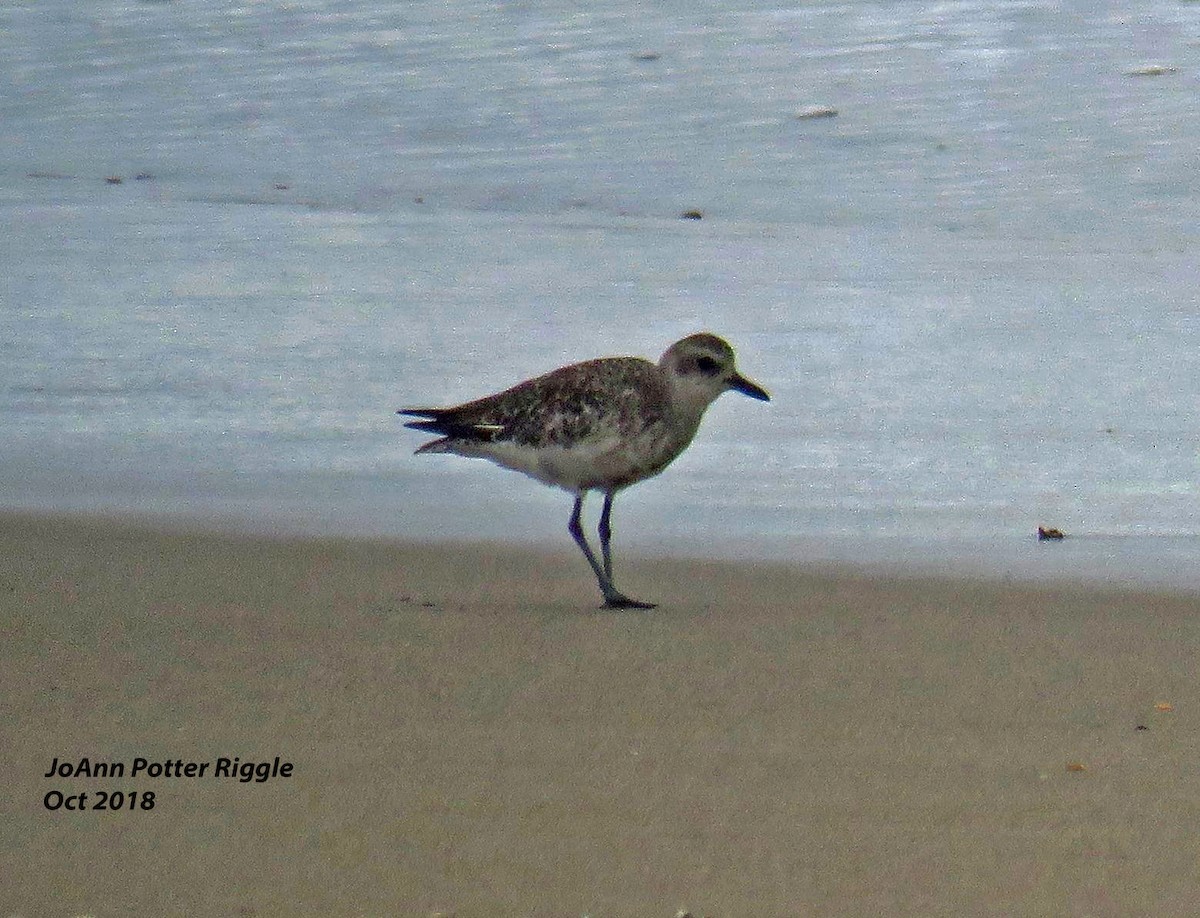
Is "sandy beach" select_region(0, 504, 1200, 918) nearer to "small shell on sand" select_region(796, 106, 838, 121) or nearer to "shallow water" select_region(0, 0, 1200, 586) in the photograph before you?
"shallow water" select_region(0, 0, 1200, 586)

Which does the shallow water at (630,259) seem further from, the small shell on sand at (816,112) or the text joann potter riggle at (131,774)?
the text joann potter riggle at (131,774)

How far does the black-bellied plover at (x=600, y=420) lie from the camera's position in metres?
6.00

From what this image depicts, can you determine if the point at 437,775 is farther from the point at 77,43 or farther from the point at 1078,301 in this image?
the point at 77,43

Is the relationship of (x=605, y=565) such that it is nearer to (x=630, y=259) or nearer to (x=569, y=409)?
(x=569, y=409)

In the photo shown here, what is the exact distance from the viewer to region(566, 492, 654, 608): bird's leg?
5.58m

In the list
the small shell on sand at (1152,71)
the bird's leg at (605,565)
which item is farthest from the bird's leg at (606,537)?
the small shell on sand at (1152,71)

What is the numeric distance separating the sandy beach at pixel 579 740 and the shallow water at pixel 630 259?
662mm

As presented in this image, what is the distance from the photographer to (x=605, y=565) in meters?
5.88

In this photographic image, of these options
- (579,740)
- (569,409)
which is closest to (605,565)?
(569,409)

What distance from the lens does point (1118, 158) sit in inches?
448

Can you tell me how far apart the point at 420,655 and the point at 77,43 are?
11343mm

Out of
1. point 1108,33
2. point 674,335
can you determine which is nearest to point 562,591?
point 674,335

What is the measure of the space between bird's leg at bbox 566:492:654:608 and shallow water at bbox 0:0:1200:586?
0.88 feet

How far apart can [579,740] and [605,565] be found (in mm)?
1627
